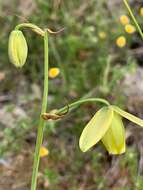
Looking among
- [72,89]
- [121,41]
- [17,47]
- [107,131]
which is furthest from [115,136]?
[121,41]

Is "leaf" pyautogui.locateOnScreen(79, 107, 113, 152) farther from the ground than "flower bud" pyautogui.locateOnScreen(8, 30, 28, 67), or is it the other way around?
"flower bud" pyautogui.locateOnScreen(8, 30, 28, 67)

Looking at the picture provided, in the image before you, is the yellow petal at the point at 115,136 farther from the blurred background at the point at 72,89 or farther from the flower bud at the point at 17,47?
the blurred background at the point at 72,89

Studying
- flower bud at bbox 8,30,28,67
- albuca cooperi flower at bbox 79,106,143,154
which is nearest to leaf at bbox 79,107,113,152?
albuca cooperi flower at bbox 79,106,143,154

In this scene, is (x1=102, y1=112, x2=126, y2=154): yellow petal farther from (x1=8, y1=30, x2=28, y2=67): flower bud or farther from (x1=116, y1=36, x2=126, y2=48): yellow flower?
(x1=116, y1=36, x2=126, y2=48): yellow flower

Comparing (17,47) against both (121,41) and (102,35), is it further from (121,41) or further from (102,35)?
(102,35)

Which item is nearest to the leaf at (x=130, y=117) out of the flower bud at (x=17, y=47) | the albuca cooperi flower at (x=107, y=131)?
the albuca cooperi flower at (x=107, y=131)

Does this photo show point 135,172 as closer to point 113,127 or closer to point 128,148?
point 128,148

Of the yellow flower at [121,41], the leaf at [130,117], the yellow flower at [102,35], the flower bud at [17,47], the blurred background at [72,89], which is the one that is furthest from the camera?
the yellow flower at [102,35]
